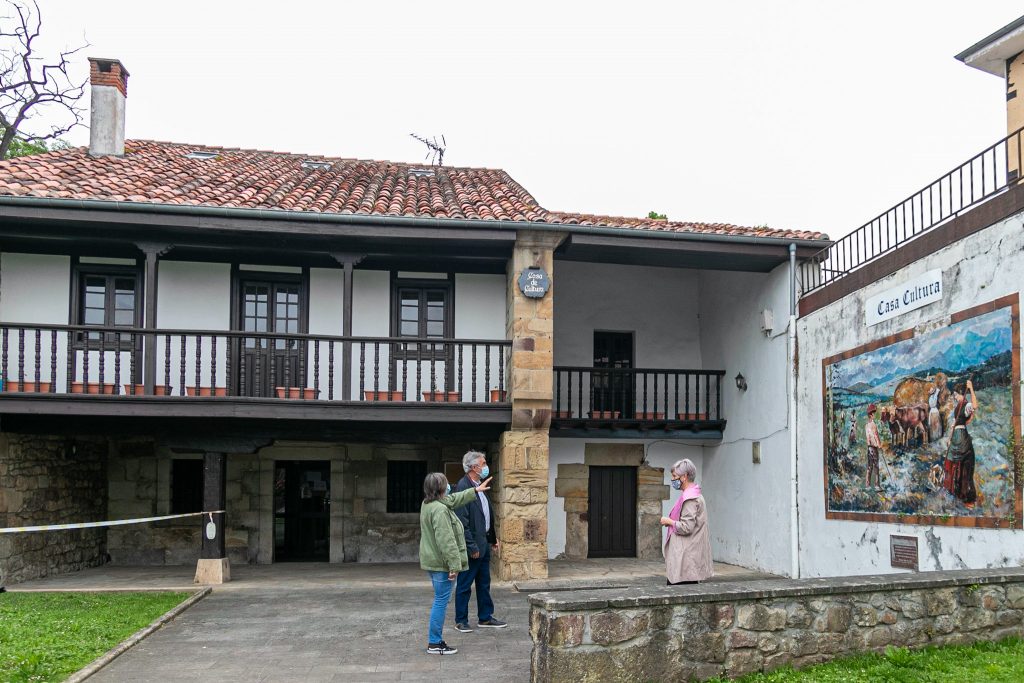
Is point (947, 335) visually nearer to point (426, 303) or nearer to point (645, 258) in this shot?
point (645, 258)

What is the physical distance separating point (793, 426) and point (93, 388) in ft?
29.6

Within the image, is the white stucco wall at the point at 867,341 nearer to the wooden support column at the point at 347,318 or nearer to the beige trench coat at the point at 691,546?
the beige trench coat at the point at 691,546

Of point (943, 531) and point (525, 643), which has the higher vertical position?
point (943, 531)

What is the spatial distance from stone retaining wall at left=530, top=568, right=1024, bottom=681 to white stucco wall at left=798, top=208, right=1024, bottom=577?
158cm

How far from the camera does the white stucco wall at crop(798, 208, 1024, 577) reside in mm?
7391

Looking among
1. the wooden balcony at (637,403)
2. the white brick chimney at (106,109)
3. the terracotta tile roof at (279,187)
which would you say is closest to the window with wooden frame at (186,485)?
the terracotta tile roof at (279,187)

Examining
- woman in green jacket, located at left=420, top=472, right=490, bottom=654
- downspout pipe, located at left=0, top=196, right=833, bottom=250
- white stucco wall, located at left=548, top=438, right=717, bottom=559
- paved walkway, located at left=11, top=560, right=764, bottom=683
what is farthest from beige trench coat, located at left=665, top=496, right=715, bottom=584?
white stucco wall, located at left=548, top=438, right=717, bottom=559

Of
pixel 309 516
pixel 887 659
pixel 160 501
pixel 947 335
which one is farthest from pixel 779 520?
pixel 160 501

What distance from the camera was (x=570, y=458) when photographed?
14078 millimetres

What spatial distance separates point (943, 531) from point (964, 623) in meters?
2.48

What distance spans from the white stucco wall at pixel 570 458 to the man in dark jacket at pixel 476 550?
19.0 feet

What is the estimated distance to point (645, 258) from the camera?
12.2m

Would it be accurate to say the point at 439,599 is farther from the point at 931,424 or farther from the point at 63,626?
the point at 931,424

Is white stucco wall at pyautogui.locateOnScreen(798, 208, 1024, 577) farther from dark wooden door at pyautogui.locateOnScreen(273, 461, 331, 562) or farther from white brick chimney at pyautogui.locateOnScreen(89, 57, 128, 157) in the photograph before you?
white brick chimney at pyautogui.locateOnScreen(89, 57, 128, 157)
